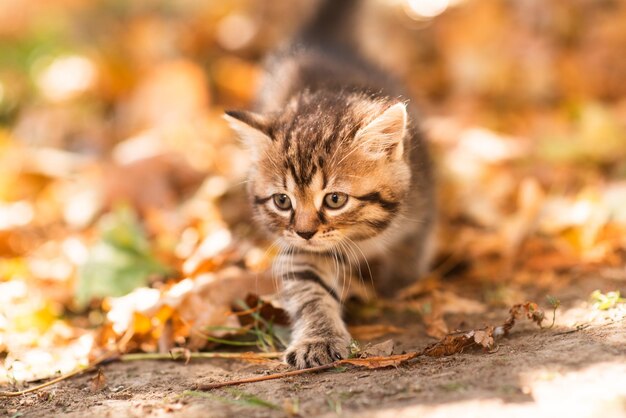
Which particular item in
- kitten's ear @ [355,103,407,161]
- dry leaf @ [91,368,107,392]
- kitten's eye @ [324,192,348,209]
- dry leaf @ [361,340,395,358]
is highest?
kitten's ear @ [355,103,407,161]

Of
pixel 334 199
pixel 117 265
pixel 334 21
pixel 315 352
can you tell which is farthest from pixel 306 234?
pixel 334 21

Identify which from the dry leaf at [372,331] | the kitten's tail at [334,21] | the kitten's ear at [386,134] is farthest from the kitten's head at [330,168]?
the kitten's tail at [334,21]

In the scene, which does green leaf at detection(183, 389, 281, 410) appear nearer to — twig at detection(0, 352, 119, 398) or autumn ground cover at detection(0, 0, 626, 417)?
autumn ground cover at detection(0, 0, 626, 417)

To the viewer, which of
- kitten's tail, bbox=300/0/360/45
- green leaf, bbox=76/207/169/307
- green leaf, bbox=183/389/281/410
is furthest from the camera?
kitten's tail, bbox=300/0/360/45

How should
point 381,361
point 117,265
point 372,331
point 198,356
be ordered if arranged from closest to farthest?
1. point 381,361
2. point 198,356
3. point 372,331
4. point 117,265

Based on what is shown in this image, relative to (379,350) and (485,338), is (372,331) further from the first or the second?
(485,338)

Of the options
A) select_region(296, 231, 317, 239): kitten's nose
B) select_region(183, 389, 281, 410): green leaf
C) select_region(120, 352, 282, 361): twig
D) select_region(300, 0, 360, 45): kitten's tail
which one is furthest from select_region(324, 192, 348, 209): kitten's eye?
→ select_region(300, 0, 360, 45): kitten's tail
